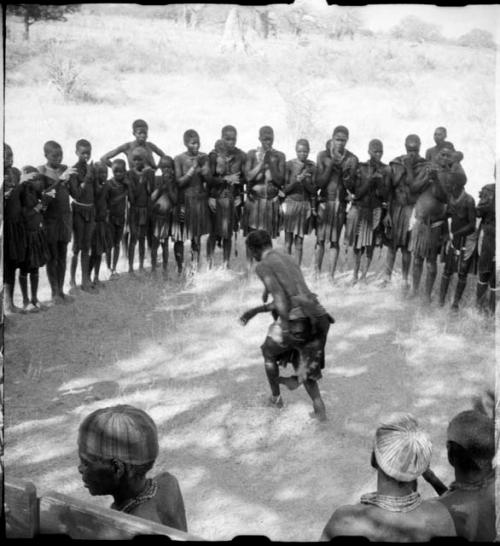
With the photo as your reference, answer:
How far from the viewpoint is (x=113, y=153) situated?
309 inches

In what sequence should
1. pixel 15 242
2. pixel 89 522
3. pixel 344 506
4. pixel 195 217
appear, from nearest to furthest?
pixel 89 522 < pixel 344 506 < pixel 15 242 < pixel 195 217

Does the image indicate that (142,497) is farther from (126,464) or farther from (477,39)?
(477,39)

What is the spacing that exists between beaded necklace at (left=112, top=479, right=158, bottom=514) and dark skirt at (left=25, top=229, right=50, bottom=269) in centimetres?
418

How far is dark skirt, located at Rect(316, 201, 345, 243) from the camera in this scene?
26.8ft

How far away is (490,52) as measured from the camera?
745 cm

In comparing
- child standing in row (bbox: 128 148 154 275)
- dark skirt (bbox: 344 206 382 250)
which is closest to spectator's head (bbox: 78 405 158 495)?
child standing in row (bbox: 128 148 154 275)

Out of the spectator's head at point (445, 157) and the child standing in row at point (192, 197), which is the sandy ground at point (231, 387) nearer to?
the child standing in row at point (192, 197)

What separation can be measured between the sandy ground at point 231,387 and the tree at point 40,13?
7.70 ft

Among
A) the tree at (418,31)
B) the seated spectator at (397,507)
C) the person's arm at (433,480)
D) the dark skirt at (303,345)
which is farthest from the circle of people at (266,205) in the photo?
the seated spectator at (397,507)

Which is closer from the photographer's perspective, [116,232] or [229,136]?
[229,136]

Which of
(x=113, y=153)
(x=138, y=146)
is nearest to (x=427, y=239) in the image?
(x=138, y=146)

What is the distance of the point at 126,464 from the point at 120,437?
0.11 meters

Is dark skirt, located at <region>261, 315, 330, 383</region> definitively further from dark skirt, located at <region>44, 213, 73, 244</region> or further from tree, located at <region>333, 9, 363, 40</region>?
tree, located at <region>333, 9, 363, 40</region>

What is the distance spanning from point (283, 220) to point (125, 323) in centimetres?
190
